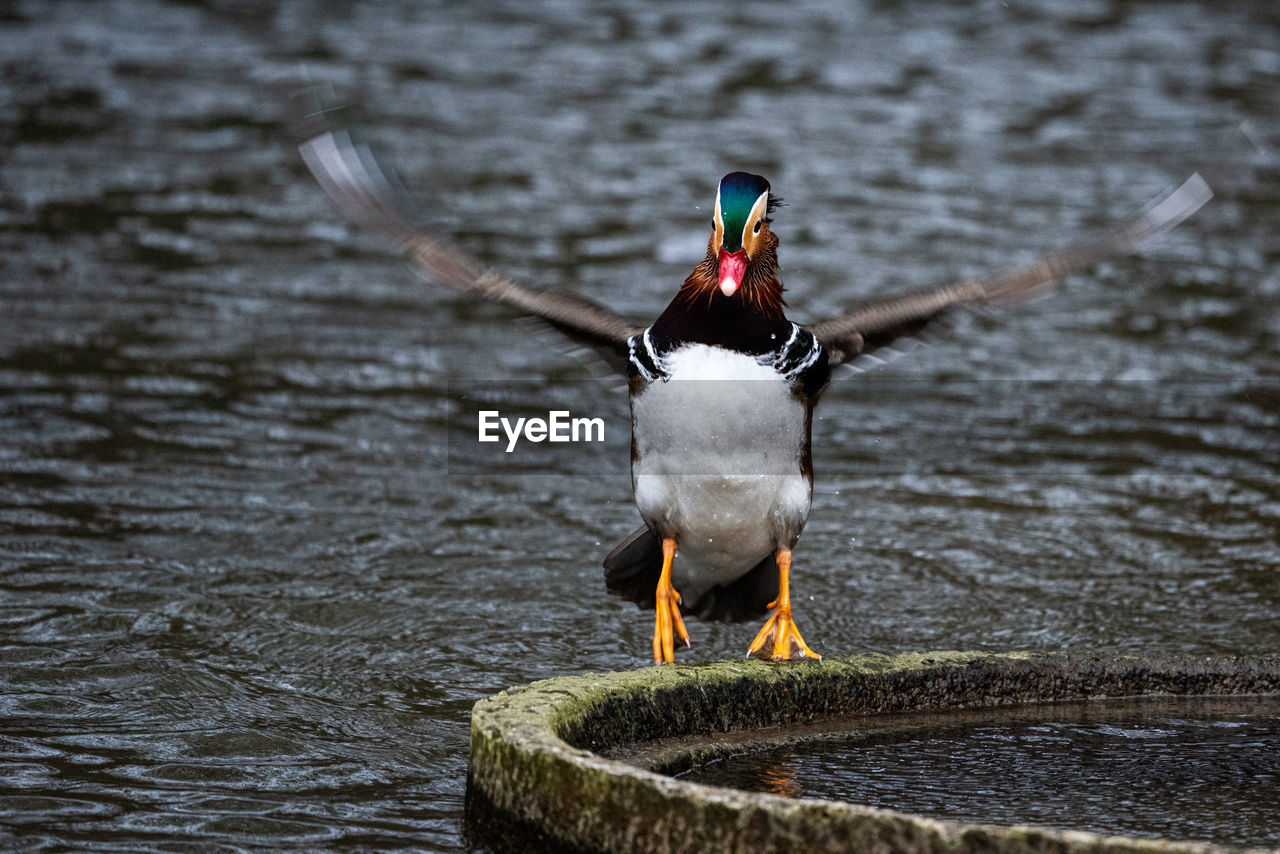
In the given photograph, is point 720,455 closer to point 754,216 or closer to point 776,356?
point 776,356

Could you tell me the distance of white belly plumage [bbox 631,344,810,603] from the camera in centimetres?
536

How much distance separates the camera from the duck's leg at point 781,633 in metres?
5.74

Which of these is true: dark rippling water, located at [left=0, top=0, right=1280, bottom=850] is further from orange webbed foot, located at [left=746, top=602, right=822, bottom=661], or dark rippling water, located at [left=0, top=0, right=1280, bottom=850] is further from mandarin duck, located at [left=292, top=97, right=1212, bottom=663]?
orange webbed foot, located at [left=746, top=602, right=822, bottom=661]

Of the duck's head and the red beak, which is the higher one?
the duck's head

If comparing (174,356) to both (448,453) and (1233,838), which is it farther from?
(1233,838)

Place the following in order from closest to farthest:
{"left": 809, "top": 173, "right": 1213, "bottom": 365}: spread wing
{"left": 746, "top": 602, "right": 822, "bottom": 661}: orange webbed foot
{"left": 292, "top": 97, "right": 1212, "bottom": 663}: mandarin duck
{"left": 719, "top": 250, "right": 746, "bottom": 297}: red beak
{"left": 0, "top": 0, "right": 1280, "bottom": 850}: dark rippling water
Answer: {"left": 719, "top": 250, "right": 746, "bottom": 297}: red beak < {"left": 292, "top": 97, "right": 1212, "bottom": 663}: mandarin duck < {"left": 746, "top": 602, "right": 822, "bottom": 661}: orange webbed foot < {"left": 809, "top": 173, "right": 1213, "bottom": 365}: spread wing < {"left": 0, "top": 0, "right": 1280, "bottom": 850}: dark rippling water

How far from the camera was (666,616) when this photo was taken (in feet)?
19.2

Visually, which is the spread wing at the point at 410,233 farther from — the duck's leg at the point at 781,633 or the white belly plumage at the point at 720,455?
the duck's leg at the point at 781,633

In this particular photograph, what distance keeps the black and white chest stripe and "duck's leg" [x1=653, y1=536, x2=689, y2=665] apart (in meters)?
0.65

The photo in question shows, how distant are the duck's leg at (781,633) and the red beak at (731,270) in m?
1.01

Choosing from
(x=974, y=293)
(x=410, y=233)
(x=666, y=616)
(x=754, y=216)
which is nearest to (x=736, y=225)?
(x=754, y=216)

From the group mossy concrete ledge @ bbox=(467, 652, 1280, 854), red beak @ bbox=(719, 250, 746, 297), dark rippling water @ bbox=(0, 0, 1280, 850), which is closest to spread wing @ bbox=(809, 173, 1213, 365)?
dark rippling water @ bbox=(0, 0, 1280, 850)

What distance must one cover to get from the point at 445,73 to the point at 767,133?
3.93 meters

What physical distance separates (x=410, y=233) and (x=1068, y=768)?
9.38 ft
